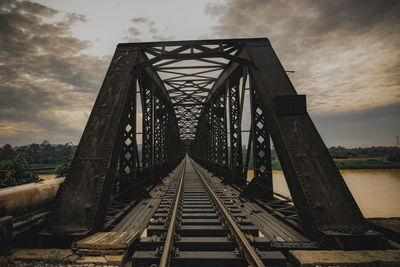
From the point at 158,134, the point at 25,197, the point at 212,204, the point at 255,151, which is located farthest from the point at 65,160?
the point at 255,151

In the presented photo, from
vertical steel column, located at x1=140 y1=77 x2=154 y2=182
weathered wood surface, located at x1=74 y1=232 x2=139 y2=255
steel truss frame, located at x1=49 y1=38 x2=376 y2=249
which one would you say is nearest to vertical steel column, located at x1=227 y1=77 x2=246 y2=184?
steel truss frame, located at x1=49 y1=38 x2=376 y2=249

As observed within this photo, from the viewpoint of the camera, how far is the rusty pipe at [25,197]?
2902 mm

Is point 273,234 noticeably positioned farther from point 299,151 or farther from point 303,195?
point 299,151

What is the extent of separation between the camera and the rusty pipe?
290 cm

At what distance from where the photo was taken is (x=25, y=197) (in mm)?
3205

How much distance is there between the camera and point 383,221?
11.9 feet

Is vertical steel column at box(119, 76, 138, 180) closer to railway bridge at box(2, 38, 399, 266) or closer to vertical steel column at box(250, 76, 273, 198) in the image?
railway bridge at box(2, 38, 399, 266)

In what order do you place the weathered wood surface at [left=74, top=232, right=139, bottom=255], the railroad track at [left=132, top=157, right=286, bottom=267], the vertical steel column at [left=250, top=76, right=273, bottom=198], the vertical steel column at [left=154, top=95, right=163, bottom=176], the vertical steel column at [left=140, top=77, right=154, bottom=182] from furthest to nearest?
the vertical steel column at [left=154, top=95, right=163, bottom=176]
the vertical steel column at [left=140, top=77, right=154, bottom=182]
the vertical steel column at [left=250, top=76, right=273, bottom=198]
the weathered wood surface at [left=74, top=232, right=139, bottom=255]
the railroad track at [left=132, top=157, right=286, bottom=267]

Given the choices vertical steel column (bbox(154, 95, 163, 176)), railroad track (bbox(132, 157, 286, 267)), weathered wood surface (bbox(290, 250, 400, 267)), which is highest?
vertical steel column (bbox(154, 95, 163, 176))

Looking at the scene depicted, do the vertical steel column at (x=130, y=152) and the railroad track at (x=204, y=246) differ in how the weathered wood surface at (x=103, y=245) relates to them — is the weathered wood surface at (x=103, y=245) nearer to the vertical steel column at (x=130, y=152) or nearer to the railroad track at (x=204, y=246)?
the railroad track at (x=204, y=246)

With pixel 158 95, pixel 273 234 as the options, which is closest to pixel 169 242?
pixel 273 234

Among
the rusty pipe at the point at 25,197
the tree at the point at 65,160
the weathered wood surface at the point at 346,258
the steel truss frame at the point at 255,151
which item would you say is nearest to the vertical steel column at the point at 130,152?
the steel truss frame at the point at 255,151

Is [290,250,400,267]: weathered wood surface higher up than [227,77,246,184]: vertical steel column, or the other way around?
[227,77,246,184]: vertical steel column

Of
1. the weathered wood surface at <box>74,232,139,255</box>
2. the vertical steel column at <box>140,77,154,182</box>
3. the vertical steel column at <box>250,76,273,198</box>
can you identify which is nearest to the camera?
the weathered wood surface at <box>74,232,139,255</box>
